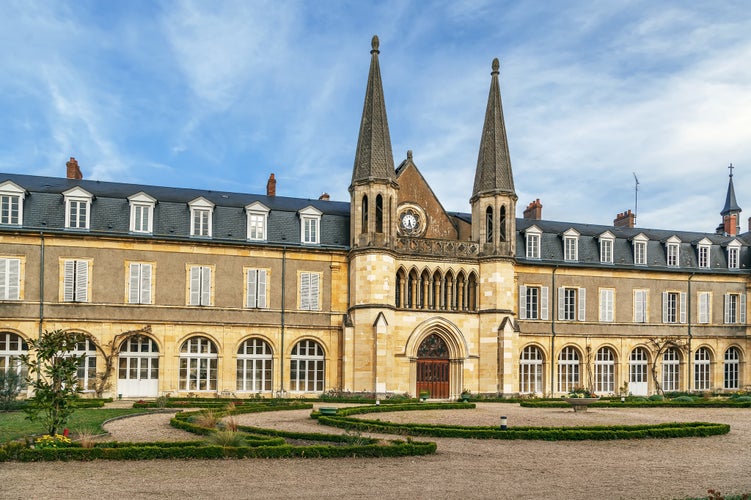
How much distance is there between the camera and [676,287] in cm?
4975

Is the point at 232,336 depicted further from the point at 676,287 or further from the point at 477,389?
the point at 676,287

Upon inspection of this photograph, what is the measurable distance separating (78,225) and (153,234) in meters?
3.66

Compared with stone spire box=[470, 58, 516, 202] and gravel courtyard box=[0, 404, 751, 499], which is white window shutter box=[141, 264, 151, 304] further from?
stone spire box=[470, 58, 516, 202]

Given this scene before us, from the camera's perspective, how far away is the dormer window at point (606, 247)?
4903 cm

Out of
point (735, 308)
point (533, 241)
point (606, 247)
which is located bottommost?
point (735, 308)

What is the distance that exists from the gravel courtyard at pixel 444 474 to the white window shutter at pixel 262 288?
1907 centimetres

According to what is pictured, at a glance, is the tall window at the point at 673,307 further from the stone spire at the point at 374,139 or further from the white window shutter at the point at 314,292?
the white window shutter at the point at 314,292

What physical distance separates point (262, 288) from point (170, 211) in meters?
6.32

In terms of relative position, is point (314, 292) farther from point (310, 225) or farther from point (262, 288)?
point (310, 225)

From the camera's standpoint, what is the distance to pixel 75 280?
3875 cm

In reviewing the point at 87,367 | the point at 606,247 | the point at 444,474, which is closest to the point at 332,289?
the point at 87,367

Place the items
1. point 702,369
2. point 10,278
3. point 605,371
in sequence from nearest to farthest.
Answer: point 10,278 < point 605,371 < point 702,369

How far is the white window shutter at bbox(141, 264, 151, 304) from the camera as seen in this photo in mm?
39781

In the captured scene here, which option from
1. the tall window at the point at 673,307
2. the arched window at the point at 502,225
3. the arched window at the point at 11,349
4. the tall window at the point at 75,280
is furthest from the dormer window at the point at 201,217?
the tall window at the point at 673,307
